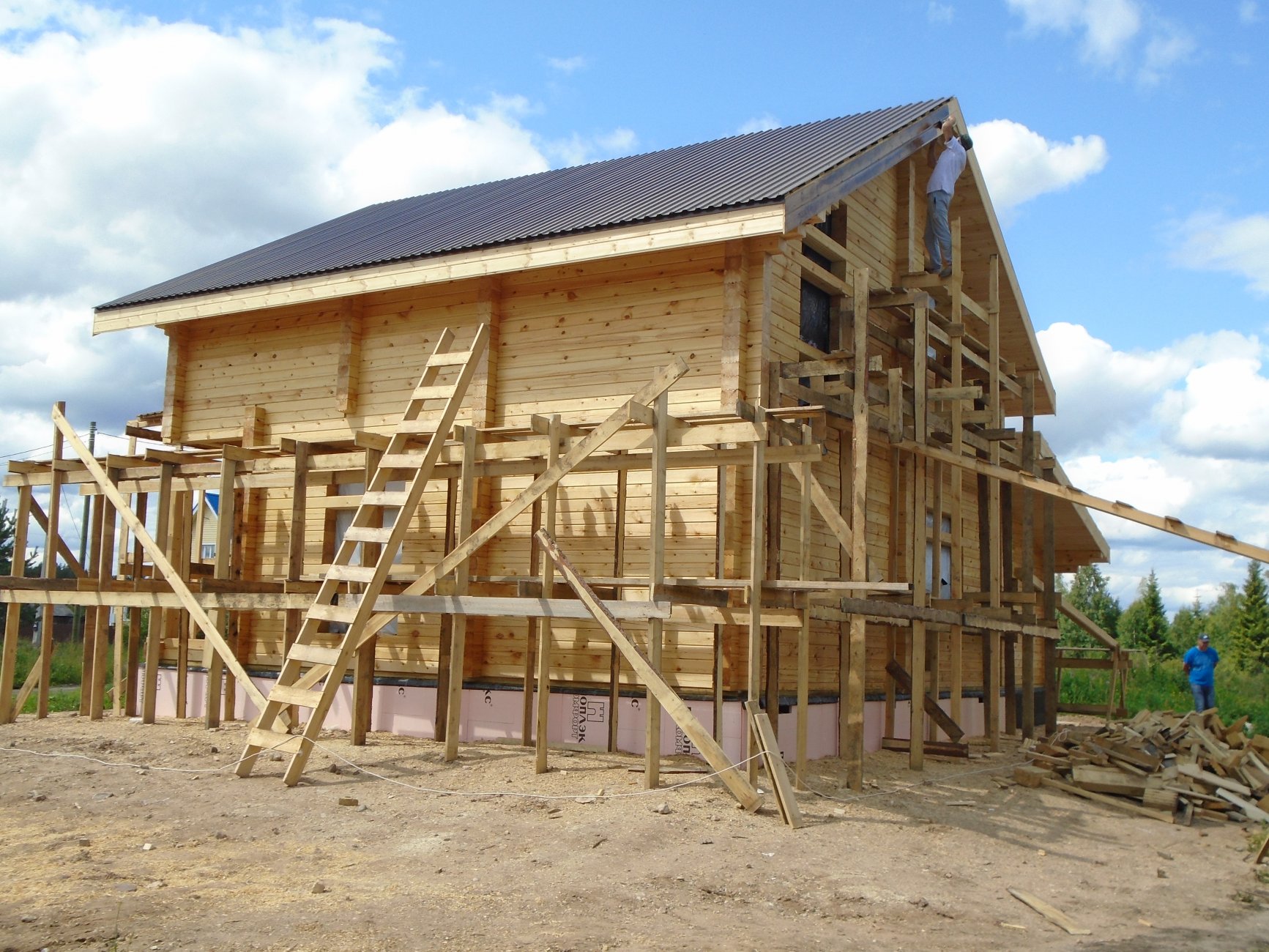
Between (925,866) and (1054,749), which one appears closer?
(925,866)

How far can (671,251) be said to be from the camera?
→ 1293 centimetres

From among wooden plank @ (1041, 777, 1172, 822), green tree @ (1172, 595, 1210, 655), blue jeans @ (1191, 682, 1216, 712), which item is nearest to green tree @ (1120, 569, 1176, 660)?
green tree @ (1172, 595, 1210, 655)

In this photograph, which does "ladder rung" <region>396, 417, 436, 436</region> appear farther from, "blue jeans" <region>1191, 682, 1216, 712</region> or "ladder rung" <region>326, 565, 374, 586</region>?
"blue jeans" <region>1191, 682, 1216, 712</region>

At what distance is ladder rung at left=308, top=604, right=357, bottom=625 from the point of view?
34.9 ft

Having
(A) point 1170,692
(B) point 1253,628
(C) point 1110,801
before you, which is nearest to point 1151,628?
(B) point 1253,628

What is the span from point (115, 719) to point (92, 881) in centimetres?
846

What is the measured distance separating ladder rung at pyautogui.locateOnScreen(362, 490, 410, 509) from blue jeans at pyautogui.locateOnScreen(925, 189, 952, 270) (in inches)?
356

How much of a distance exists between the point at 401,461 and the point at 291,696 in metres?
2.50

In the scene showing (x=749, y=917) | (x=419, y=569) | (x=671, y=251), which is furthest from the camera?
(x=671, y=251)

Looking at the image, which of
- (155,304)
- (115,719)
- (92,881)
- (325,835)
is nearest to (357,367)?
(155,304)

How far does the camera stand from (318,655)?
1042cm

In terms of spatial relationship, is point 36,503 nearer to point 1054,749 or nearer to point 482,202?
point 482,202

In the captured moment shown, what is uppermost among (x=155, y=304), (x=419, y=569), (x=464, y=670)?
(x=155, y=304)

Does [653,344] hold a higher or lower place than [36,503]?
higher
